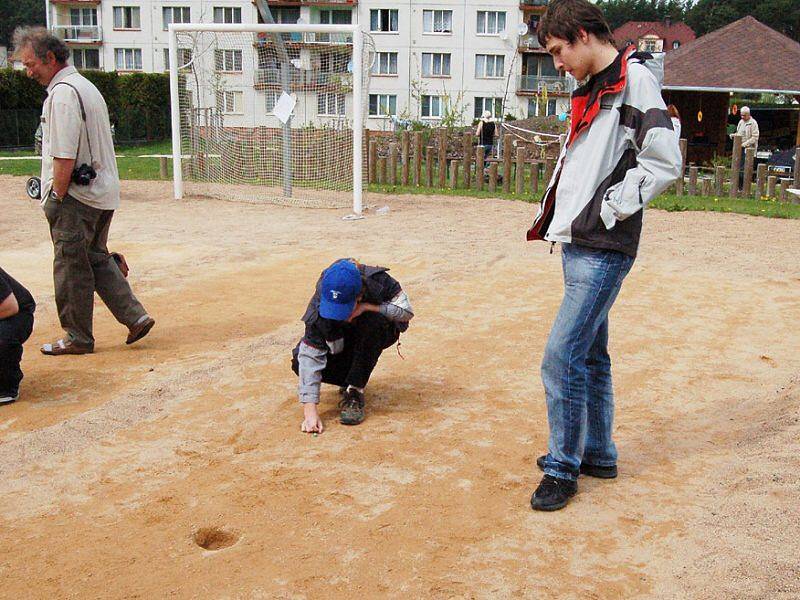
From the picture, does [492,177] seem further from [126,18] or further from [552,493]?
[126,18]

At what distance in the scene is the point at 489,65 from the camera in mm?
51500

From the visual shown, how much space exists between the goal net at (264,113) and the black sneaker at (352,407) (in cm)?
987

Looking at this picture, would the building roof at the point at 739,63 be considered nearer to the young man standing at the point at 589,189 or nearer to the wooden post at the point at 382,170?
the wooden post at the point at 382,170

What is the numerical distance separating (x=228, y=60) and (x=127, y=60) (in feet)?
143

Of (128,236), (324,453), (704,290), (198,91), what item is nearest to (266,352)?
(324,453)

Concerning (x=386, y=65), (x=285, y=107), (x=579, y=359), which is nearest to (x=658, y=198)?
(x=285, y=107)

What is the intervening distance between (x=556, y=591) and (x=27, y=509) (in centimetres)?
226

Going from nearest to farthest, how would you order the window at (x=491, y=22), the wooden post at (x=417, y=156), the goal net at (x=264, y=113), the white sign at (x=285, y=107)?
the white sign at (x=285, y=107)
the goal net at (x=264, y=113)
the wooden post at (x=417, y=156)
the window at (x=491, y=22)

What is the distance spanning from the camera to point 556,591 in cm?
326

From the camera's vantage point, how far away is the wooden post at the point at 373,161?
17703 mm

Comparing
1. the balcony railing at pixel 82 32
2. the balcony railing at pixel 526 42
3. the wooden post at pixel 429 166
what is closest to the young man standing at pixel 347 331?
the wooden post at pixel 429 166

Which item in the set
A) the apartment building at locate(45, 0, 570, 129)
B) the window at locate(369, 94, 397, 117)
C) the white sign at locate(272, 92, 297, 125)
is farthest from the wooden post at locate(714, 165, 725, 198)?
the window at locate(369, 94, 397, 117)

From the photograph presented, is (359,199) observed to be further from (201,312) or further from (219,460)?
(219,460)

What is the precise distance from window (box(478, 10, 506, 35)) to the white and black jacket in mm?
49558
